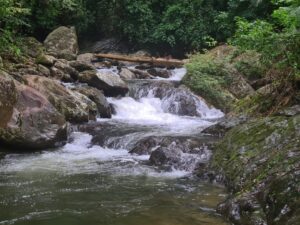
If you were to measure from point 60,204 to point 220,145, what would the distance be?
3.07m

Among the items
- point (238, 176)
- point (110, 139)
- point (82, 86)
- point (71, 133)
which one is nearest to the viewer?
point (238, 176)

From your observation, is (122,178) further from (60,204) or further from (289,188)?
(289,188)

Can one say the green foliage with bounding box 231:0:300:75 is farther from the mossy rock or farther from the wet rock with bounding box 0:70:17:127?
the mossy rock

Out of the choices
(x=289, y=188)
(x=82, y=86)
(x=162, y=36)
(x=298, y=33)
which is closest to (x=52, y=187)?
(x=289, y=188)

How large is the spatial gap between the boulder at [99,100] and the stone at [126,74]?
11.2 ft

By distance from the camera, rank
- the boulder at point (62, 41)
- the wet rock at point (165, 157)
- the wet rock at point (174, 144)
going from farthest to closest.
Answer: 1. the boulder at point (62, 41)
2. the wet rock at point (174, 144)
3. the wet rock at point (165, 157)

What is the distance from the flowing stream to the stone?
14.9 ft

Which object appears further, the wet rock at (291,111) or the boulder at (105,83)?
the boulder at (105,83)

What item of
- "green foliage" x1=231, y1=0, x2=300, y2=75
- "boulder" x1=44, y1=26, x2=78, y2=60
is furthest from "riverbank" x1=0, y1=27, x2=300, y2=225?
"boulder" x1=44, y1=26, x2=78, y2=60

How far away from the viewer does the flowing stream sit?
220 inches

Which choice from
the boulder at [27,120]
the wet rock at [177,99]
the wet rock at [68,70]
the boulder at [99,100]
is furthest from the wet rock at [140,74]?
the boulder at [27,120]

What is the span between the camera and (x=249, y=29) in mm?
9031

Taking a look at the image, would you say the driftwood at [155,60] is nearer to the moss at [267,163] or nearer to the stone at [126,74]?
the stone at [126,74]

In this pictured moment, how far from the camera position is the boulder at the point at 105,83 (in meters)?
14.7
